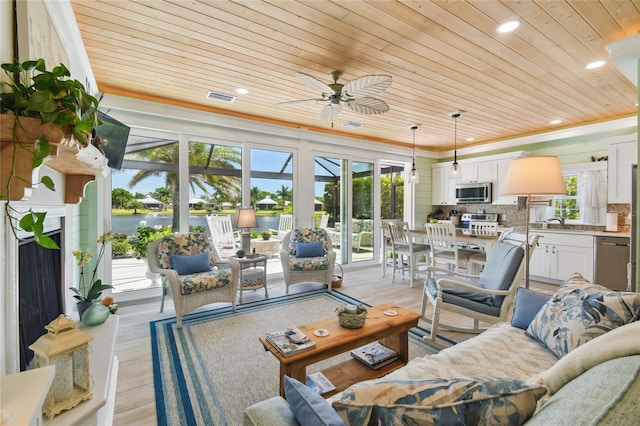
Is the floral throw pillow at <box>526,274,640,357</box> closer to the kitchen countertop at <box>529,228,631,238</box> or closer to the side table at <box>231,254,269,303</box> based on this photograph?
the side table at <box>231,254,269,303</box>

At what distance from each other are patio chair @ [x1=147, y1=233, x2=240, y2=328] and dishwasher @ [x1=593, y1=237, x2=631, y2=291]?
16.4 ft

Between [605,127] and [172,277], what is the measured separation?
6.55 metres

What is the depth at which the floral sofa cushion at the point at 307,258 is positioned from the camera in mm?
4168

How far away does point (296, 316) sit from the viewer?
3354 mm

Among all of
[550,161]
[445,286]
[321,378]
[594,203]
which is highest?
[550,161]

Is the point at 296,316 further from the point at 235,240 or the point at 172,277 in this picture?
the point at 235,240

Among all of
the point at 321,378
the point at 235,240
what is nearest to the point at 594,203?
the point at 321,378

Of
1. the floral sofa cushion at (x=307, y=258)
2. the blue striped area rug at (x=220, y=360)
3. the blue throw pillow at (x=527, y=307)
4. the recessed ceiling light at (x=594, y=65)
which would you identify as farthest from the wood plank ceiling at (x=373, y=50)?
the blue striped area rug at (x=220, y=360)

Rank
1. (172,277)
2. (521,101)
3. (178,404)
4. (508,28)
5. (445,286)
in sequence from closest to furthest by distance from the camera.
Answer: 1. (178,404)
2. (508,28)
3. (445,286)
4. (172,277)
5. (521,101)

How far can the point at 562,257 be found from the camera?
4562 millimetres

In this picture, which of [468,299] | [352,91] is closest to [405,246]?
[468,299]

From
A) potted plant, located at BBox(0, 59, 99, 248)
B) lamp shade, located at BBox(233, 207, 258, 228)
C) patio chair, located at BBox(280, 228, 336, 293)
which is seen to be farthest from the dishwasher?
potted plant, located at BBox(0, 59, 99, 248)

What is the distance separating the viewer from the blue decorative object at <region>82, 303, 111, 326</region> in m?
2.00

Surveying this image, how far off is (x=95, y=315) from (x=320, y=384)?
1.63m
